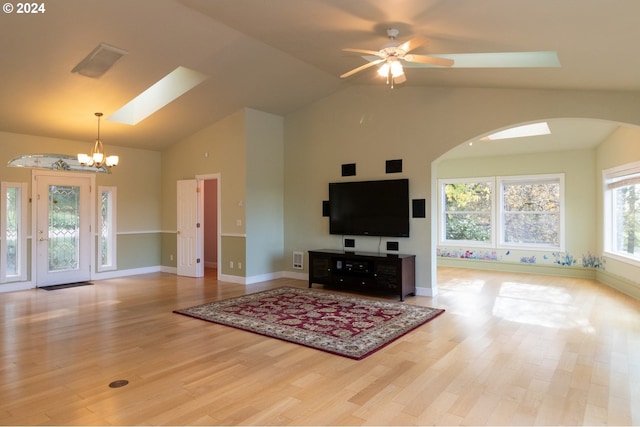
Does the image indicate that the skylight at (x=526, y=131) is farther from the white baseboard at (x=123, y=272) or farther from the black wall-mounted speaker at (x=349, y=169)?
the white baseboard at (x=123, y=272)

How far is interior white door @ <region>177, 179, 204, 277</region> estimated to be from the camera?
8102 mm

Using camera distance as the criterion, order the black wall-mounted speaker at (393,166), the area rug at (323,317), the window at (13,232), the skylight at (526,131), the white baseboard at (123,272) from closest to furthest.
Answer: the area rug at (323,317), the black wall-mounted speaker at (393,166), the window at (13,232), the skylight at (526,131), the white baseboard at (123,272)

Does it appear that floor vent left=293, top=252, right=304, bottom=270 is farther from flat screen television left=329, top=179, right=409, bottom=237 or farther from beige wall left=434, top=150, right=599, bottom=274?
beige wall left=434, top=150, right=599, bottom=274

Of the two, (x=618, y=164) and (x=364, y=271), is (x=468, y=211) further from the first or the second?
(x=364, y=271)

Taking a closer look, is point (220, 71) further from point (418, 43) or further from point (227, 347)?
point (227, 347)

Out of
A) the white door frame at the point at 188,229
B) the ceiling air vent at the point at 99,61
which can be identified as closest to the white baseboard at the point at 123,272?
the white door frame at the point at 188,229

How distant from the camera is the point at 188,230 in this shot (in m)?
8.20

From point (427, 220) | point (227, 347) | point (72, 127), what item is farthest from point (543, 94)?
point (72, 127)

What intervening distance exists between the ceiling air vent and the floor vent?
4373 mm

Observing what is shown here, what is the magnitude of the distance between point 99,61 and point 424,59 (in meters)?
3.93

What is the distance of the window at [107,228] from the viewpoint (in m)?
7.99

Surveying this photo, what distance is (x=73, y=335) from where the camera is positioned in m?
4.26

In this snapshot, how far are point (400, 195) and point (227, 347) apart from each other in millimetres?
3701

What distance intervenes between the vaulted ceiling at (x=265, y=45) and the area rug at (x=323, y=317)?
3.09 m
